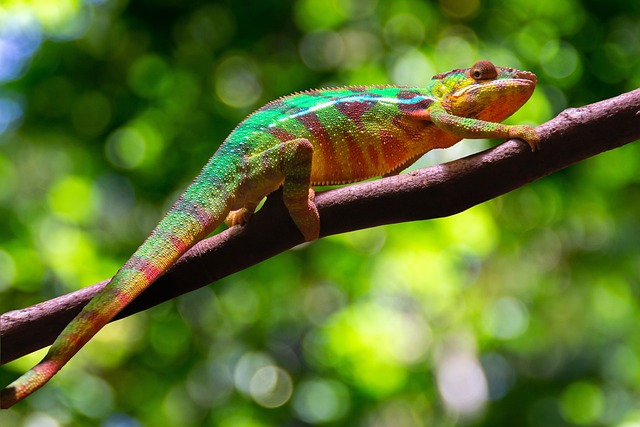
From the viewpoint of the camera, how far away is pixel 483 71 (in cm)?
240

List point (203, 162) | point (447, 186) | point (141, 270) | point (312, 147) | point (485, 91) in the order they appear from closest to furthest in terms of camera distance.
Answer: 1. point (141, 270)
2. point (447, 186)
3. point (312, 147)
4. point (485, 91)
5. point (203, 162)

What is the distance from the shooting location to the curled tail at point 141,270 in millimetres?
1584

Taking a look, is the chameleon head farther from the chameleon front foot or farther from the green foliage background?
the green foliage background

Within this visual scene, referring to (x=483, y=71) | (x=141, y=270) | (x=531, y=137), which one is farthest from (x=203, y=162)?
(x=531, y=137)

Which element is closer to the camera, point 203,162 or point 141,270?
point 141,270

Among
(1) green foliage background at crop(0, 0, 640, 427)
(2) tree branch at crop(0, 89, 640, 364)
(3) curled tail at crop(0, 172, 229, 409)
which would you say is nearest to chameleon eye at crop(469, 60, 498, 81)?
(2) tree branch at crop(0, 89, 640, 364)

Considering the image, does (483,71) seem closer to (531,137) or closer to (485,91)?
(485,91)

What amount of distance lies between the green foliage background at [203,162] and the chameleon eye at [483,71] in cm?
166

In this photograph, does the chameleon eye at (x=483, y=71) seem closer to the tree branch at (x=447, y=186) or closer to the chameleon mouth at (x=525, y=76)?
the chameleon mouth at (x=525, y=76)

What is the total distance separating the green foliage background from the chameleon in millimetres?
1678

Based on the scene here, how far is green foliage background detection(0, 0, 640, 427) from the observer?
426 centimetres

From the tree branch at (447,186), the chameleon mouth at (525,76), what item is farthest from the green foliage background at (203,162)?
the tree branch at (447,186)

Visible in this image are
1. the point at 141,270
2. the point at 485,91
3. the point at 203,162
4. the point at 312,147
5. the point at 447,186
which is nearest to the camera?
the point at 141,270

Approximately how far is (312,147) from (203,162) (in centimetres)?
248
